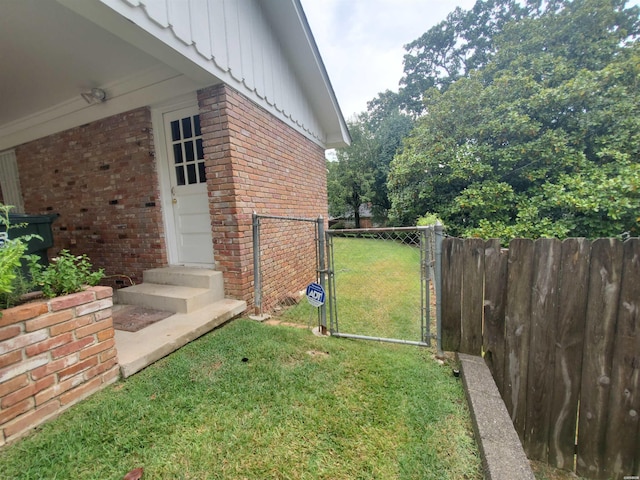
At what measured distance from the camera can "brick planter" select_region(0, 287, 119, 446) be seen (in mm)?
1480

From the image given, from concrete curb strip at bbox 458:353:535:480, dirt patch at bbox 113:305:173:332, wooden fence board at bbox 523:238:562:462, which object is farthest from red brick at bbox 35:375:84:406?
wooden fence board at bbox 523:238:562:462

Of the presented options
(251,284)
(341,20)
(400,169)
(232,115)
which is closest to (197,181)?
(232,115)

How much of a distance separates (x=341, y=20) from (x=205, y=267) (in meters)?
13.3

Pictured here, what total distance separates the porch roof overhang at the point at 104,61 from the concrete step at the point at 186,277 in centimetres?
239

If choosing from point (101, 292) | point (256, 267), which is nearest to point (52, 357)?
point (101, 292)

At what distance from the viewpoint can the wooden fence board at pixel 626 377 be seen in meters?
1.67

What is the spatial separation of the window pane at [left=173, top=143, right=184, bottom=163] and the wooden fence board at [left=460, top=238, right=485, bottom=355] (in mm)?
3885

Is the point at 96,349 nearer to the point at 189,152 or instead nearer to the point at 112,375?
the point at 112,375

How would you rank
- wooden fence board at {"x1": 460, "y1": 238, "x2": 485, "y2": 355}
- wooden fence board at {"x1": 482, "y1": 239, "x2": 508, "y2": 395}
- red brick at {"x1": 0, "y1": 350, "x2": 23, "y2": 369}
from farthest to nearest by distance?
wooden fence board at {"x1": 460, "y1": 238, "x2": 485, "y2": 355} < wooden fence board at {"x1": 482, "y1": 239, "x2": 508, "y2": 395} < red brick at {"x1": 0, "y1": 350, "x2": 23, "y2": 369}

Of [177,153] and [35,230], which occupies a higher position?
[177,153]

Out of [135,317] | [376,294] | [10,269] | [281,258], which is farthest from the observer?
[376,294]

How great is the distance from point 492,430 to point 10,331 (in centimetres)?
283

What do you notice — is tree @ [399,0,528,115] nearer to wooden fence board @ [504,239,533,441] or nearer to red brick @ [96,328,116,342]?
wooden fence board @ [504,239,533,441]

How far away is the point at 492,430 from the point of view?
4.98 feet
